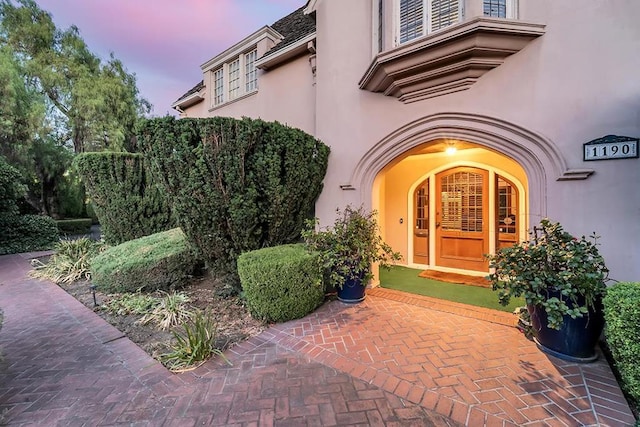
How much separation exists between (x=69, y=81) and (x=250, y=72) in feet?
46.5

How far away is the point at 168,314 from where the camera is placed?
4.66m

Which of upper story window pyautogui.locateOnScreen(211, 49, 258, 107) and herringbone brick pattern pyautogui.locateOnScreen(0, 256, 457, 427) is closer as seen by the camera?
herringbone brick pattern pyautogui.locateOnScreen(0, 256, 457, 427)

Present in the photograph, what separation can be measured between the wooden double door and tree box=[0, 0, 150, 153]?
1773cm

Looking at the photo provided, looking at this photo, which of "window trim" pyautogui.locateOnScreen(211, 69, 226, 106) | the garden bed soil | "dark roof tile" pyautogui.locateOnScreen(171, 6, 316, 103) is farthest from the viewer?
"window trim" pyautogui.locateOnScreen(211, 69, 226, 106)

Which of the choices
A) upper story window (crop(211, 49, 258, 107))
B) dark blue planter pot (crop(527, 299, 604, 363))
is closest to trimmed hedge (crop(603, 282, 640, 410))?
dark blue planter pot (crop(527, 299, 604, 363))

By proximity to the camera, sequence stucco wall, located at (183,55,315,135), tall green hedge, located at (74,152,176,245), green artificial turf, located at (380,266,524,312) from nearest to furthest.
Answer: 1. green artificial turf, located at (380,266,524,312)
2. stucco wall, located at (183,55,315,135)
3. tall green hedge, located at (74,152,176,245)

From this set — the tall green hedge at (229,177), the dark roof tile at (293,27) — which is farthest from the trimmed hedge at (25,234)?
the dark roof tile at (293,27)

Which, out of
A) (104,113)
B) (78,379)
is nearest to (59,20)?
(104,113)

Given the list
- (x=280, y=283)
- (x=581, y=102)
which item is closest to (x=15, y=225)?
(x=280, y=283)

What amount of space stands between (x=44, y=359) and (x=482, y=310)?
668 cm

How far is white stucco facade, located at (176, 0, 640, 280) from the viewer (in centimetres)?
366

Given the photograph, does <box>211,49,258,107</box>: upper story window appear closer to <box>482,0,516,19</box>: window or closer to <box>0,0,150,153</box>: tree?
<box>482,0,516,19</box>: window

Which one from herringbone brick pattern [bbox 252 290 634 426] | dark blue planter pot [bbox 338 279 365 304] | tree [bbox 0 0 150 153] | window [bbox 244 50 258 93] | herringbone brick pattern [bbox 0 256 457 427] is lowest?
herringbone brick pattern [bbox 0 256 457 427]

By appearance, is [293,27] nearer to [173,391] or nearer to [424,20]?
[424,20]
